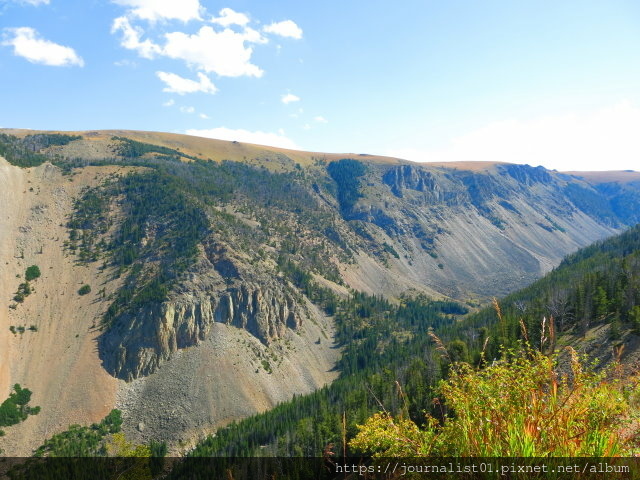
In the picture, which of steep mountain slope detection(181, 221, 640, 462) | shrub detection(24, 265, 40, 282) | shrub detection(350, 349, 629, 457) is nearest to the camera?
shrub detection(350, 349, 629, 457)

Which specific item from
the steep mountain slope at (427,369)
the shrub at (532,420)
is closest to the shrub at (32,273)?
the steep mountain slope at (427,369)

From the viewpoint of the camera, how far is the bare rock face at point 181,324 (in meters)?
97.3

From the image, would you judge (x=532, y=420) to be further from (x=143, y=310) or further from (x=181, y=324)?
(x=143, y=310)

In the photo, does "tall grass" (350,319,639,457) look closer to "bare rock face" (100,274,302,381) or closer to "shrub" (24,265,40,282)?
"bare rock face" (100,274,302,381)

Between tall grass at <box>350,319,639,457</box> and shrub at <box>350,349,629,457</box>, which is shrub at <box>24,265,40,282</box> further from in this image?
tall grass at <box>350,319,639,457</box>

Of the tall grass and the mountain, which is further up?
the tall grass

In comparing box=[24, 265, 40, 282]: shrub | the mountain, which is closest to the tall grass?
the mountain

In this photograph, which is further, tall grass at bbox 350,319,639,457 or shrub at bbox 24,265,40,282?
shrub at bbox 24,265,40,282

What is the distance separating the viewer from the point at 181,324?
104000 mm

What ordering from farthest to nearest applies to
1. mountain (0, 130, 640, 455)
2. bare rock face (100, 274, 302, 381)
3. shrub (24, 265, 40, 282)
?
shrub (24, 265, 40, 282) < bare rock face (100, 274, 302, 381) < mountain (0, 130, 640, 455)

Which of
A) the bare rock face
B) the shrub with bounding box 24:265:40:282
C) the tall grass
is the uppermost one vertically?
the tall grass

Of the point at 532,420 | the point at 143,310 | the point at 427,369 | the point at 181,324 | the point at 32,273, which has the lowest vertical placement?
the point at 181,324

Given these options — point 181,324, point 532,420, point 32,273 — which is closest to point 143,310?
point 181,324

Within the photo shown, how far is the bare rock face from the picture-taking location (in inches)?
3831
